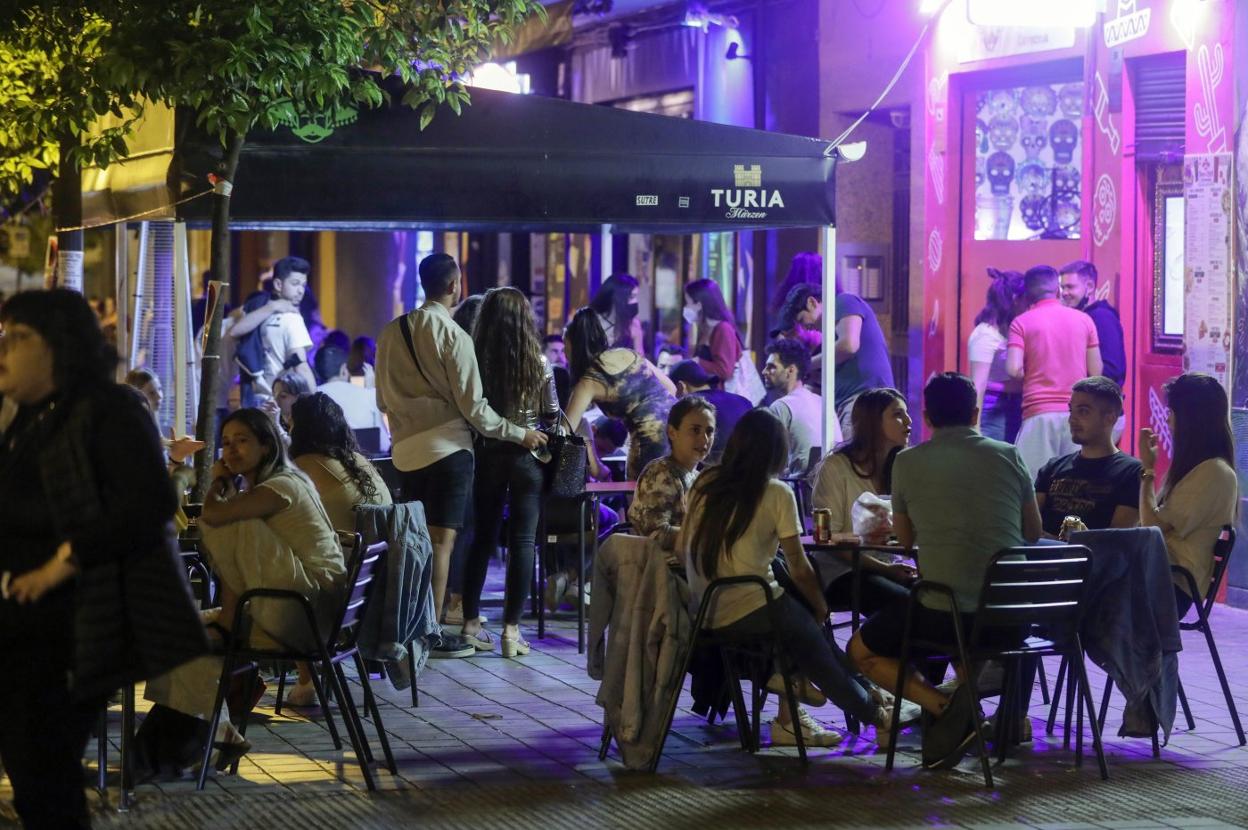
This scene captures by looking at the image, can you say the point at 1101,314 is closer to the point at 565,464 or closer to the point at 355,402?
the point at 565,464

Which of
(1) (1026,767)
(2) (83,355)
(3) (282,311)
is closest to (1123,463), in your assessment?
(1) (1026,767)

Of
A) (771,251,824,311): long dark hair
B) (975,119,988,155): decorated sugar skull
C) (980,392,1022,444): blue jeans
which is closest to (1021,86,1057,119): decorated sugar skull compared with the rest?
(975,119,988,155): decorated sugar skull

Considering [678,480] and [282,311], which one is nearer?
[678,480]

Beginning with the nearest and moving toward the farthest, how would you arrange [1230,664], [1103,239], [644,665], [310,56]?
[644,665]
[310,56]
[1230,664]
[1103,239]

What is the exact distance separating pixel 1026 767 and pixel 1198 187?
18.5 feet

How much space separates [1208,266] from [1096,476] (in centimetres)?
406

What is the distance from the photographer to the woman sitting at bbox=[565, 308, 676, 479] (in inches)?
405

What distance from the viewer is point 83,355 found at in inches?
199

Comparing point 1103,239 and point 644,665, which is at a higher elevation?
point 1103,239

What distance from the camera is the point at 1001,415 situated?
1307cm

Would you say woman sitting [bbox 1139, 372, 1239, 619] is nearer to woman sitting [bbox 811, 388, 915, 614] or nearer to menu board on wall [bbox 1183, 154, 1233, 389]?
woman sitting [bbox 811, 388, 915, 614]

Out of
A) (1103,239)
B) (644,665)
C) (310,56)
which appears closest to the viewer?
(644,665)

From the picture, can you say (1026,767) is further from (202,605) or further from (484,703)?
(202,605)

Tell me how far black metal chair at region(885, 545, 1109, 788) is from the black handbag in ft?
9.85
